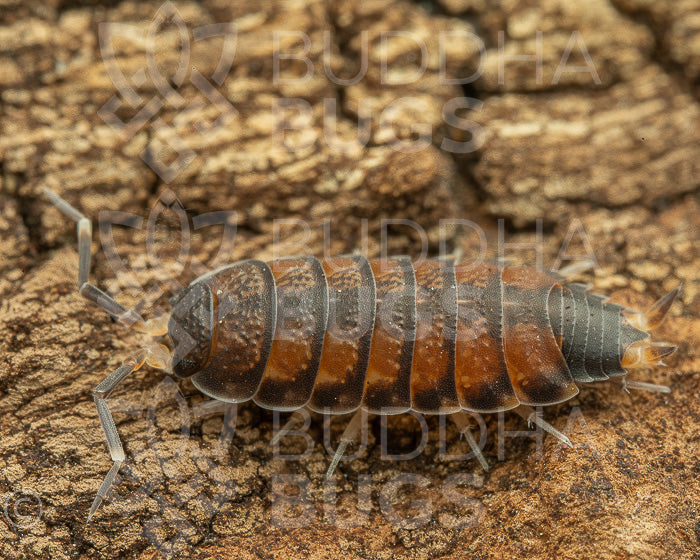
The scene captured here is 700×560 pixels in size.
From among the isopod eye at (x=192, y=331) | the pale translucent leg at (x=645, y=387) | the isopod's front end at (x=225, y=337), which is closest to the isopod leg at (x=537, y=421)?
the pale translucent leg at (x=645, y=387)

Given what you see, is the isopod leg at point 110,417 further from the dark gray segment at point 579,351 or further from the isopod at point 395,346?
the dark gray segment at point 579,351

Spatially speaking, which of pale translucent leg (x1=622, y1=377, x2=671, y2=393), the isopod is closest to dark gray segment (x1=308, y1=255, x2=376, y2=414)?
the isopod

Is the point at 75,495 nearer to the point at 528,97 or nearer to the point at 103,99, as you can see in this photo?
the point at 103,99

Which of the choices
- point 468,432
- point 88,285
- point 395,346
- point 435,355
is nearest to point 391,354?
point 395,346

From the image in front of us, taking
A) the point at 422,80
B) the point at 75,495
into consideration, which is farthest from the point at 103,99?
the point at 75,495

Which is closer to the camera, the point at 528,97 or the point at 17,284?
the point at 17,284

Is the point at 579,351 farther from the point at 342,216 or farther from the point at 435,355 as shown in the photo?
the point at 342,216

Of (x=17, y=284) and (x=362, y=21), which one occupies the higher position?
(x=362, y=21)
